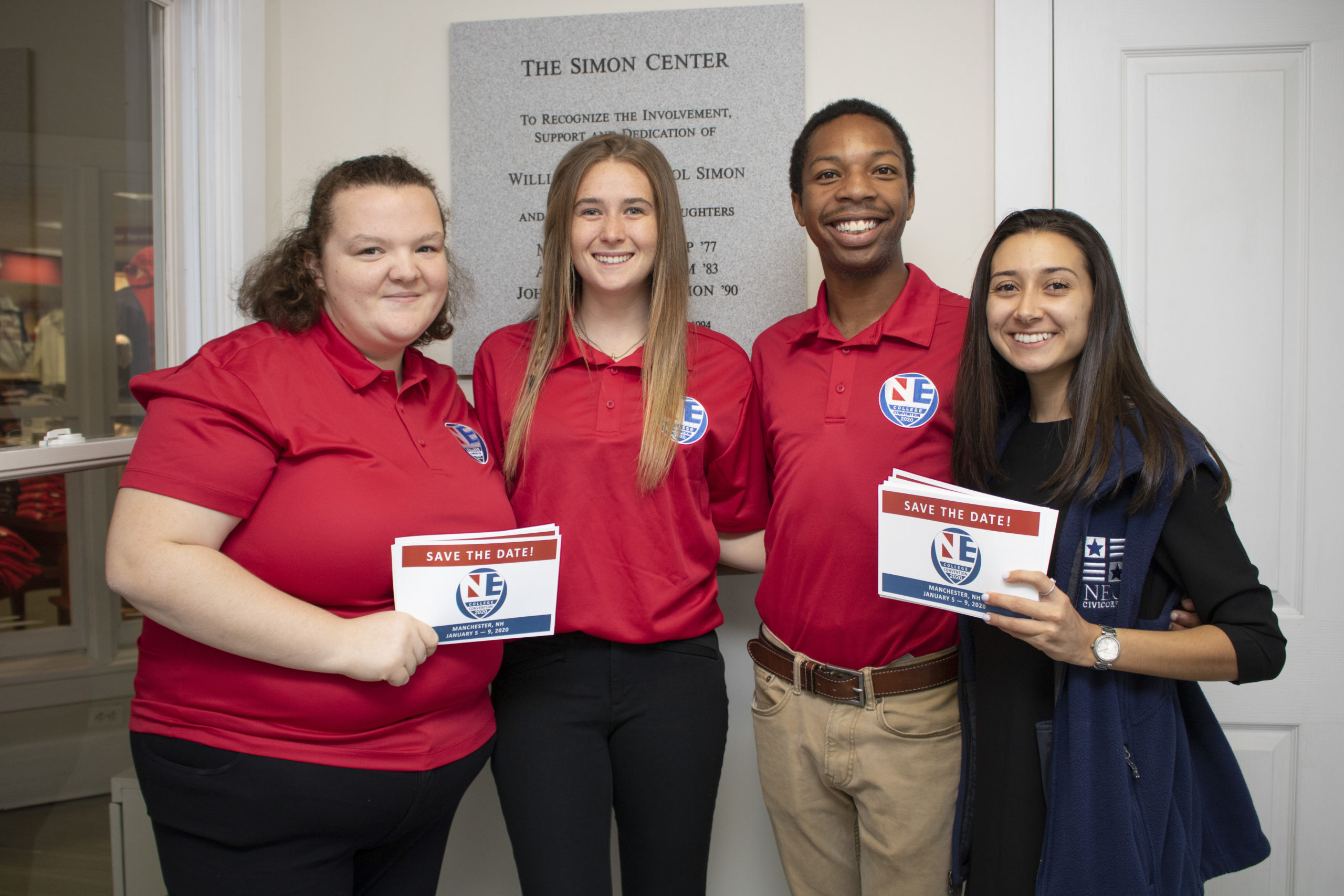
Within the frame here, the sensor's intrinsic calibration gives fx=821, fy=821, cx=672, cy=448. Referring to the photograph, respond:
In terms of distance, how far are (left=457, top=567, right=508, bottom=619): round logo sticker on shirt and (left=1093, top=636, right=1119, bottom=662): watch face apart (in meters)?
0.96

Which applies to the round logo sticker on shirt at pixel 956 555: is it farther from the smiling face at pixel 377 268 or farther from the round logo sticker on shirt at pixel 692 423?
the smiling face at pixel 377 268

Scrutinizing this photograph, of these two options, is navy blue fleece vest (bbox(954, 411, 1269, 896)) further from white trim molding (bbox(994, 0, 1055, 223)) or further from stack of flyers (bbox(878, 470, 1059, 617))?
white trim molding (bbox(994, 0, 1055, 223))

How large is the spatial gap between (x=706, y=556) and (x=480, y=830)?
1.29 metres

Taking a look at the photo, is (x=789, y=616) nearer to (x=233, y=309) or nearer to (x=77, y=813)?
(x=233, y=309)

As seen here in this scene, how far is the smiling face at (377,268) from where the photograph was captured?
4.73 ft

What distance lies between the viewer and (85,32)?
6.45 feet

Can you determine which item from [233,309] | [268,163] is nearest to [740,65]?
[268,163]

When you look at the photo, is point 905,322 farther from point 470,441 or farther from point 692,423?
point 470,441

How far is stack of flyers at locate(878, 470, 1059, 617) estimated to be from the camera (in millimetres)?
1245

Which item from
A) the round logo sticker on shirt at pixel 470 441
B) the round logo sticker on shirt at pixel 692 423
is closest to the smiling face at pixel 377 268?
the round logo sticker on shirt at pixel 470 441

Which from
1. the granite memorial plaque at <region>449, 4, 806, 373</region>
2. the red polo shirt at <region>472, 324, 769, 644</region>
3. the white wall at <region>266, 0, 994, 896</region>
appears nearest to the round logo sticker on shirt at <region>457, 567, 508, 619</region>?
the red polo shirt at <region>472, 324, 769, 644</region>

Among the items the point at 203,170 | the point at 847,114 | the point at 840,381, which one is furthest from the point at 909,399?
the point at 203,170

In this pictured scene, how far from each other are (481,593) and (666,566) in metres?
0.44

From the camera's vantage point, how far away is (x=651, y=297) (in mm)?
1854
